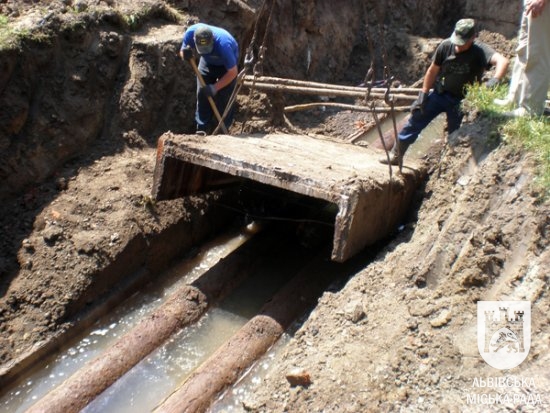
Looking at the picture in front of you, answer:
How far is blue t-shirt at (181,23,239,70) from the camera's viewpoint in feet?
23.2

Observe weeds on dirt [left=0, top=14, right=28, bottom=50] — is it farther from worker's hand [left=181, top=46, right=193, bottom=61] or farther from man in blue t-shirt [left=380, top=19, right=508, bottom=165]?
man in blue t-shirt [left=380, top=19, right=508, bottom=165]

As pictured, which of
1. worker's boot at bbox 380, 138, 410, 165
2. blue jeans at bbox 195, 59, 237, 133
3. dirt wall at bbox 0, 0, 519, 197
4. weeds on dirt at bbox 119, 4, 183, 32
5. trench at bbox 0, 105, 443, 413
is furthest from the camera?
weeds on dirt at bbox 119, 4, 183, 32

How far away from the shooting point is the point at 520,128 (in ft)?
17.5

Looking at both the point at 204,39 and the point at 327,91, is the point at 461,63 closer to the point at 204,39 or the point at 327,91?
the point at 327,91

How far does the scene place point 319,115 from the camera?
10086 millimetres

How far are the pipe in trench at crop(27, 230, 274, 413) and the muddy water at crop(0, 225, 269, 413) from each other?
0.15 m

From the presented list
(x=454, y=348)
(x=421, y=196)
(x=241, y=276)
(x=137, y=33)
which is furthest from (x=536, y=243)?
(x=137, y=33)

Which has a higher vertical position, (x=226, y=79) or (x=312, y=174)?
(x=226, y=79)

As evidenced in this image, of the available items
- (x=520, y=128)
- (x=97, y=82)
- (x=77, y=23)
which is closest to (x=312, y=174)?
(x=520, y=128)

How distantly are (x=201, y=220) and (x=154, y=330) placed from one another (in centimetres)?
198

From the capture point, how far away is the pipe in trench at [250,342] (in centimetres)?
486

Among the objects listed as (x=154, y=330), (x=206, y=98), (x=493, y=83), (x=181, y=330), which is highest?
(x=493, y=83)

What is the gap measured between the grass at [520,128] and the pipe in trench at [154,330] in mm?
2830

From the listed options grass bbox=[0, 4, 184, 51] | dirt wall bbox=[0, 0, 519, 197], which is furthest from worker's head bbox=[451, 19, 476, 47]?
grass bbox=[0, 4, 184, 51]
